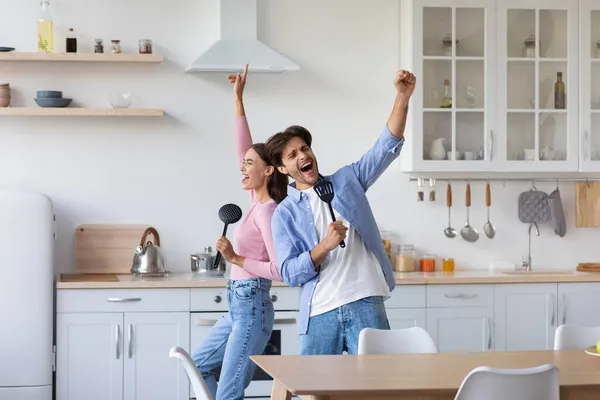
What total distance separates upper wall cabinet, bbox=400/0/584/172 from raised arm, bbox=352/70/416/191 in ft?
6.48

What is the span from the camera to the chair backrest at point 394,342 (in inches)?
131

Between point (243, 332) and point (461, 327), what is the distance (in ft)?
6.15

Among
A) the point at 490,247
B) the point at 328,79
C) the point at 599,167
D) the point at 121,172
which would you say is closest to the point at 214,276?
the point at 121,172

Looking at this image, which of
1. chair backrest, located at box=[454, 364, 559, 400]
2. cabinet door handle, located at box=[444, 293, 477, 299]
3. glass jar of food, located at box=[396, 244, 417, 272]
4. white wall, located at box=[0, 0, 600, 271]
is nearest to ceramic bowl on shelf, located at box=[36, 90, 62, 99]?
white wall, located at box=[0, 0, 600, 271]

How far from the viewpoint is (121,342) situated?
16.4 feet

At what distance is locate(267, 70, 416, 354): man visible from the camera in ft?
11.3

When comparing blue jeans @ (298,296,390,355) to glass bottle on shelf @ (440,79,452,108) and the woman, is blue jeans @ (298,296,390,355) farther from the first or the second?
glass bottle on shelf @ (440,79,452,108)

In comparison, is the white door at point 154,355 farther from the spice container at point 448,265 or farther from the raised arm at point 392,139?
the raised arm at point 392,139

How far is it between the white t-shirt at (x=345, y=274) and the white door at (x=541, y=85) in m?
2.34

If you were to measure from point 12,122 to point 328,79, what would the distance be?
180cm

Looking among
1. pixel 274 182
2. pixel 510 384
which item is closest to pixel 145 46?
pixel 274 182

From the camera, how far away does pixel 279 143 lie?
3572 millimetres

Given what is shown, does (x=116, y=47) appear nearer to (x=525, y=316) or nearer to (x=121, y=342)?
(x=121, y=342)

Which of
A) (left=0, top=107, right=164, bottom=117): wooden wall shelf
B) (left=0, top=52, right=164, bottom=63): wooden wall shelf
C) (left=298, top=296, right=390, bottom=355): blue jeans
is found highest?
(left=0, top=52, right=164, bottom=63): wooden wall shelf
